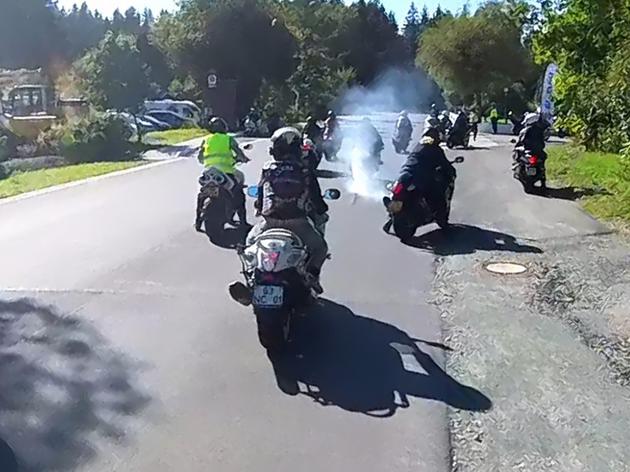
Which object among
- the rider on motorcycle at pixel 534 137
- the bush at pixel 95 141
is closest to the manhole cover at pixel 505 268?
the rider on motorcycle at pixel 534 137

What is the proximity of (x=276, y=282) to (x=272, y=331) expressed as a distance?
1.28 feet

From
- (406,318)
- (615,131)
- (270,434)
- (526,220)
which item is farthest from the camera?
(615,131)

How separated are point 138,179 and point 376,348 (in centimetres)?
1553

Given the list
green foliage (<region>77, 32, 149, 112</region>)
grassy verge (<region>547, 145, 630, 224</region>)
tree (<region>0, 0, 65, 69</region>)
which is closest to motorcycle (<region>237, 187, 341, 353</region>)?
grassy verge (<region>547, 145, 630, 224</region>)

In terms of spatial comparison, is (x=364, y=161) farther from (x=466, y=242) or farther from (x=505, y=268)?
(x=505, y=268)

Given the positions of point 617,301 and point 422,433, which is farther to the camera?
point 617,301

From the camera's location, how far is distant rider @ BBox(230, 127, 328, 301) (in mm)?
7918

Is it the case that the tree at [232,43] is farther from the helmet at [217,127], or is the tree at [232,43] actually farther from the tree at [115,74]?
the helmet at [217,127]

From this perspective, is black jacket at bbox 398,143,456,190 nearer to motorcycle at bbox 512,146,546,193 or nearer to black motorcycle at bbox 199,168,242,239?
black motorcycle at bbox 199,168,242,239

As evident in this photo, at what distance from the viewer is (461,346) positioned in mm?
7449

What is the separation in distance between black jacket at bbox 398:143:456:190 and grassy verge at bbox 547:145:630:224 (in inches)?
130

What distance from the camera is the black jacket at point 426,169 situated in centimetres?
1333

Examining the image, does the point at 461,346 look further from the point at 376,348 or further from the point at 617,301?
the point at 617,301

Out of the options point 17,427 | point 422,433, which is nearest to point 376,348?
point 422,433
